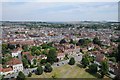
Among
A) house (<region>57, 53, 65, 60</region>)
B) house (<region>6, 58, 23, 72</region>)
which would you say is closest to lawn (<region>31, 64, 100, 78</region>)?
house (<region>6, 58, 23, 72</region>)

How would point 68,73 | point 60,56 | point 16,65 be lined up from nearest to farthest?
point 68,73, point 16,65, point 60,56

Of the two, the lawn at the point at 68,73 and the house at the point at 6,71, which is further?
the house at the point at 6,71

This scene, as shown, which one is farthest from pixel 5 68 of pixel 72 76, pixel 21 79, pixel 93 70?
pixel 93 70

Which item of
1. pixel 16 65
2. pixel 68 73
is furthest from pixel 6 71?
pixel 68 73

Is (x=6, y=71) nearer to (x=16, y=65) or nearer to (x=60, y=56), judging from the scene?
(x=16, y=65)

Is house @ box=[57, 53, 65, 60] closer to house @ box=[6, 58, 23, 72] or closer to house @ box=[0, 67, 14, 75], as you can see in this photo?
house @ box=[6, 58, 23, 72]

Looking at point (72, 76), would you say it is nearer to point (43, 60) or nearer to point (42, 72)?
point (42, 72)

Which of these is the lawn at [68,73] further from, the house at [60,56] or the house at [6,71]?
the house at [60,56]

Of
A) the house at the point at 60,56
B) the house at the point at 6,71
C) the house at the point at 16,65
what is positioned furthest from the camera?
the house at the point at 60,56

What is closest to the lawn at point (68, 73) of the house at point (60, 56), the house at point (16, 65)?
the house at point (16, 65)
